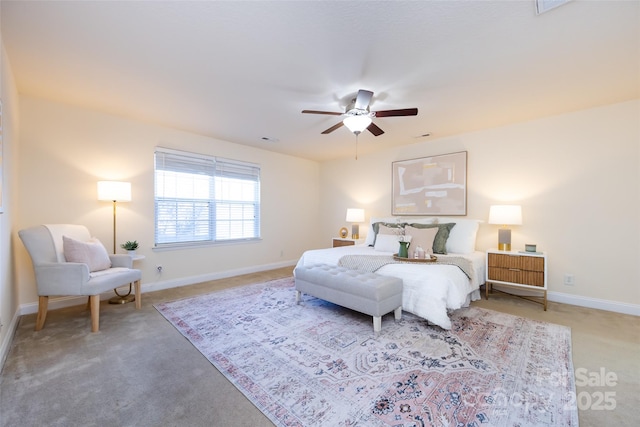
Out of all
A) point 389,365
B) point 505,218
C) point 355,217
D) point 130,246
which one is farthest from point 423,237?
point 130,246

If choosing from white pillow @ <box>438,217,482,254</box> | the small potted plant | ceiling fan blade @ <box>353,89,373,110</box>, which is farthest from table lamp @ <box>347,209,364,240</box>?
the small potted plant

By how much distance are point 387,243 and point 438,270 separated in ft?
4.06

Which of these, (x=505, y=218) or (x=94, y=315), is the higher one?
(x=505, y=218)

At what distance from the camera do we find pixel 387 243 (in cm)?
394

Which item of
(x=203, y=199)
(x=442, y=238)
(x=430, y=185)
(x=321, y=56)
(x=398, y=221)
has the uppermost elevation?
(x=321, y=56)

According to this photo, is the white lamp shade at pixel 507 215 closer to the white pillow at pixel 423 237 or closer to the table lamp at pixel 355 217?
the white pillow at pixel 423 237

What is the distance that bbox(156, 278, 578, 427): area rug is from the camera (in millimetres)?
1513

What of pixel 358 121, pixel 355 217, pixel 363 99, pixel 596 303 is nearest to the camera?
pixel 363 99

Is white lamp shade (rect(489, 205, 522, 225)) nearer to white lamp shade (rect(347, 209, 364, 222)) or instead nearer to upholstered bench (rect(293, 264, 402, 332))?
upholstered bench (rect(293, 264, 402, 332))

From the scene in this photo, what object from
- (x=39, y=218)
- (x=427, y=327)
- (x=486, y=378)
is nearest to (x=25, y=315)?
(x=39, y=218)

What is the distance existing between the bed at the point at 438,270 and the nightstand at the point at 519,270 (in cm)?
15

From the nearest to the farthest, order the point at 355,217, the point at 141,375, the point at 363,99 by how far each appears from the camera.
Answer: the point at 141,375, the point at 363,99, the point at 355,217

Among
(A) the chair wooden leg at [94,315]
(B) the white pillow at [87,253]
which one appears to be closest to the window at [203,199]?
(B) the white pillow at [87,253]

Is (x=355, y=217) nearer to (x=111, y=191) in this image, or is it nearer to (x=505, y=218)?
(x=505, y=218)
